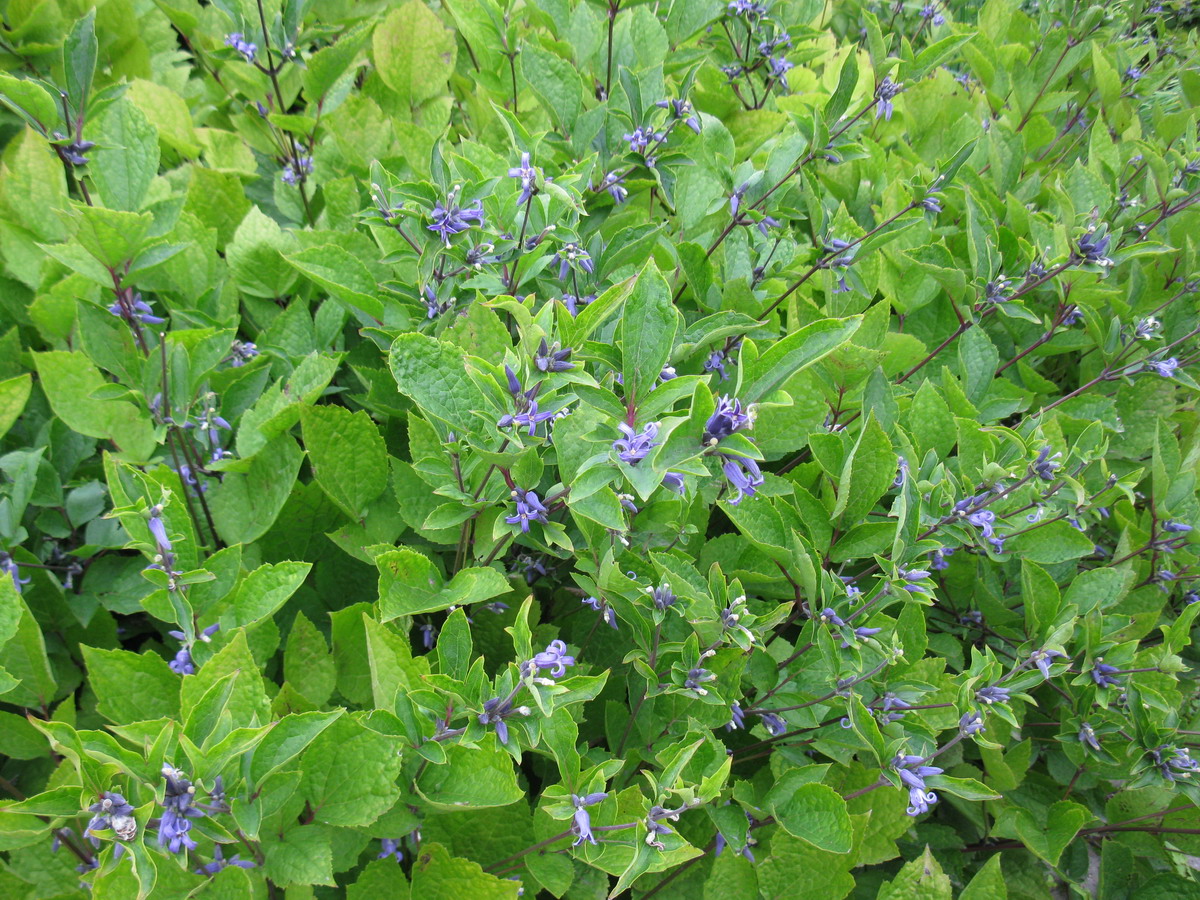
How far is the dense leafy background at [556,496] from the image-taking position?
1295mm

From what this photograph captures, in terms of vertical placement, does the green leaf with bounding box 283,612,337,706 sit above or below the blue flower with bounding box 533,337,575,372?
below

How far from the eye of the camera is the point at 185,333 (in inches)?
65.8

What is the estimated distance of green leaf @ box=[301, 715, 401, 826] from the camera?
4.38 feet

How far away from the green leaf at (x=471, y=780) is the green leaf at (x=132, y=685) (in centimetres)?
48

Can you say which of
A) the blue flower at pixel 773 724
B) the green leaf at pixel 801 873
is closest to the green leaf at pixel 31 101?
the blue flower at pixel 773 724

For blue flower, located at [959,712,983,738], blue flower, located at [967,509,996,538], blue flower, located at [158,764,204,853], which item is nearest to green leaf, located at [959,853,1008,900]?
blue flower, located at [959,712,983,738]

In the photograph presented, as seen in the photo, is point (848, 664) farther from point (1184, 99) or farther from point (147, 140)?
point (1184, 99)

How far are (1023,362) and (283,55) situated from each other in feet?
7.64

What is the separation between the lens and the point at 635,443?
3.65 ft

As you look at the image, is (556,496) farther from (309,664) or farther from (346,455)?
(309,664)

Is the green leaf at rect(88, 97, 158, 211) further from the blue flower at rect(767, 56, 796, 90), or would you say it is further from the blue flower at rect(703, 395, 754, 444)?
the blue flower at rect(767, 56, 796, 90)

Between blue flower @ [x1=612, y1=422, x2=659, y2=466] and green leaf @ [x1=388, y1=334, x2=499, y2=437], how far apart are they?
0.98 ft

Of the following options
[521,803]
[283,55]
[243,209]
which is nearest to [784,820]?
[521,803]

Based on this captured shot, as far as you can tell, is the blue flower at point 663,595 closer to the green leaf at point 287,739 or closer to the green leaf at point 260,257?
the green leaf at point 287,739
